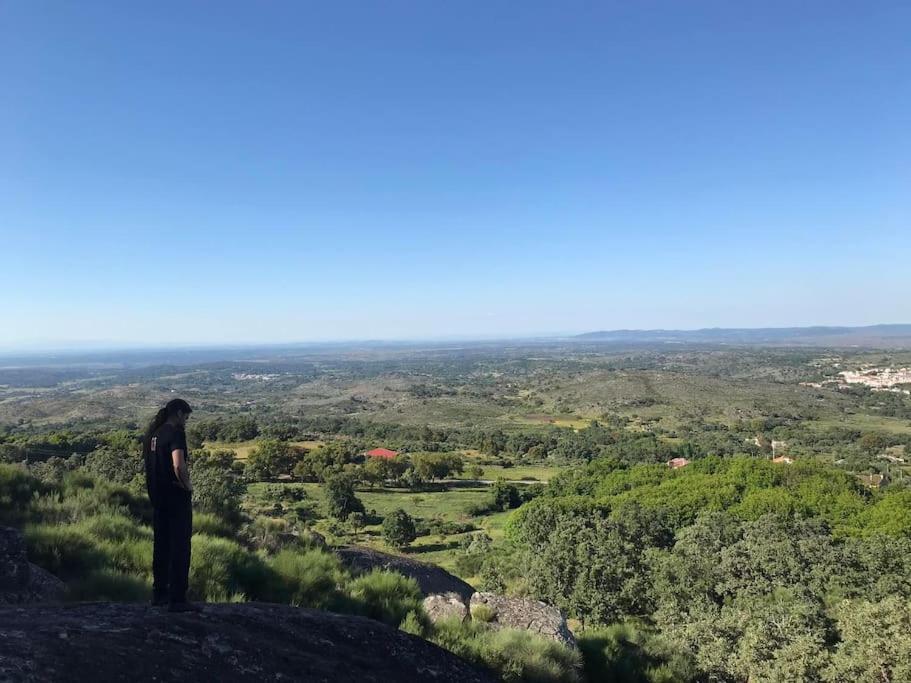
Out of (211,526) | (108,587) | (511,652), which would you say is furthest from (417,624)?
(211,526)

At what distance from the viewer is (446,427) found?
4759 inches

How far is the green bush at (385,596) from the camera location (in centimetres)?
774

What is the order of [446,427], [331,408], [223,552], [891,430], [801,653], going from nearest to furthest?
[223,552] < [801,653] < [891,430] < [446,427] < [331,408]

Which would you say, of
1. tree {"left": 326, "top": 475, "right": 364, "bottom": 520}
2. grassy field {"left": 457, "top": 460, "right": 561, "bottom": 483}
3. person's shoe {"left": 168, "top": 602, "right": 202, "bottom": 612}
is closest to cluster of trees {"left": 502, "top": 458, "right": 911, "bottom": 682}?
person's shoe {"left": 168, "top": 602, "right": 202, "bottom": 612}

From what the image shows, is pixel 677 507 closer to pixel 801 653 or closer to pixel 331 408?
pixel 801 653

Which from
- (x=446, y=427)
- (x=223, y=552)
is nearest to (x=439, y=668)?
(x=223, y=552)

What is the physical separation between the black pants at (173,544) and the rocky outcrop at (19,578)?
154 cm

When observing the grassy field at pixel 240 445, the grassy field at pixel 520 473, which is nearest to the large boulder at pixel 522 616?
the grassy field at pixel 520 473

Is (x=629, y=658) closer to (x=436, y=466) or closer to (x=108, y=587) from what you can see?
(x=108, y=587)

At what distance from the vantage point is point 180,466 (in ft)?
16.9

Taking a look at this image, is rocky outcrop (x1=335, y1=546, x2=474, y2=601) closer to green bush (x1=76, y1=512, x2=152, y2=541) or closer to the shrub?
the shrub

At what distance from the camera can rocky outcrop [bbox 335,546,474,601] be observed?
11.5m

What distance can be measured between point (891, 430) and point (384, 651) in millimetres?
127330

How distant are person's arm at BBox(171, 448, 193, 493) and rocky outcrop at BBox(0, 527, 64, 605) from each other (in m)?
2.28
